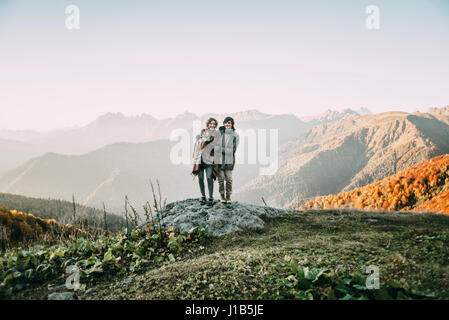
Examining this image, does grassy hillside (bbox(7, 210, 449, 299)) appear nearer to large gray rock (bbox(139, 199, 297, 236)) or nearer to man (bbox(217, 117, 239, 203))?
large gray rock (bbox(139, 199, 297, 236))

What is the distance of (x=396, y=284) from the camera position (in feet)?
11.9

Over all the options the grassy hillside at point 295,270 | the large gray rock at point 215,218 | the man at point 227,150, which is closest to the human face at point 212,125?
the man at point 227,150

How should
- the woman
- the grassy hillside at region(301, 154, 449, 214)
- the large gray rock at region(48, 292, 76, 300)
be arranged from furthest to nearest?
the grassy hillside at region(301, 154, 449, 214) → the woman → the large gray rock at region(48, 292, 76, 300)

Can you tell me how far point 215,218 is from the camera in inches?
347

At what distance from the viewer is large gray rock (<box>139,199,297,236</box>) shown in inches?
332

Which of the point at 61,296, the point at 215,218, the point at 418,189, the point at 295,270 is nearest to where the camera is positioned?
the point at 61,296

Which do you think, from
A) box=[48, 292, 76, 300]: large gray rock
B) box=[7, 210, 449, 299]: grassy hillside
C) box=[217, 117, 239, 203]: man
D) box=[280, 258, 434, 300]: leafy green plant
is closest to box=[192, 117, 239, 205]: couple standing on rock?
box=[217, 117, 239, 203]: man

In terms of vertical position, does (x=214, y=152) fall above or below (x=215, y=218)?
above

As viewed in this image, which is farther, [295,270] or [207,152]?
[207,152]

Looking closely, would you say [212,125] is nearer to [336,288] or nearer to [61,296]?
[61,296]

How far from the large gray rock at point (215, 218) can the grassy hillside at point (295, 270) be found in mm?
718

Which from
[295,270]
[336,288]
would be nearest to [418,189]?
[295,270]

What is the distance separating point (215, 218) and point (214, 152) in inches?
95.9

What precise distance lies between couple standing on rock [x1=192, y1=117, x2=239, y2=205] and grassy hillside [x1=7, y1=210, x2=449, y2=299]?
8.65 ft
